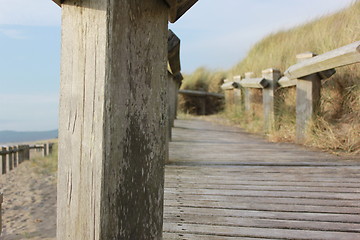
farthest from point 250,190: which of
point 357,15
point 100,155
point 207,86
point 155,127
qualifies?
point 207,86

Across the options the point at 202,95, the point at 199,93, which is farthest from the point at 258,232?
the point at 202,95

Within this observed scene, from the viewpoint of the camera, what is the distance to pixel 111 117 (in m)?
0.95

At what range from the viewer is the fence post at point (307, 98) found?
461cm

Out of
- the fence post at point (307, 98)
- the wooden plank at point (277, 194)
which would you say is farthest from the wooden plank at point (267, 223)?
the fence post at point (307, 98)

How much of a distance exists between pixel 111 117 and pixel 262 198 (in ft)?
4.65

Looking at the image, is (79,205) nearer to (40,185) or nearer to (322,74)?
(322,74)

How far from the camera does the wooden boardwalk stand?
1605 mm

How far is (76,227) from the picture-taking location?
105cm

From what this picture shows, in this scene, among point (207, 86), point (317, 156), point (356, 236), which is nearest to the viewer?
point (356, 236)

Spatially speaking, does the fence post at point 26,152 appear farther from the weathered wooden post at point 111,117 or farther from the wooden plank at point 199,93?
the weathered wooden post at point 111,117

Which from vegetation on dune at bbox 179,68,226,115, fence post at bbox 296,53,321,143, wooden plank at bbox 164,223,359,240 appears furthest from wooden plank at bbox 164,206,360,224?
vegetation on dune at bbox 179,68,226,115

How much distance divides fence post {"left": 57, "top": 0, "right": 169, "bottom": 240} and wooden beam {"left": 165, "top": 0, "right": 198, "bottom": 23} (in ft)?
0.14

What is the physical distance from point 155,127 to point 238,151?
3236 mm

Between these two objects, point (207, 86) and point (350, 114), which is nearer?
point (350, 114)
